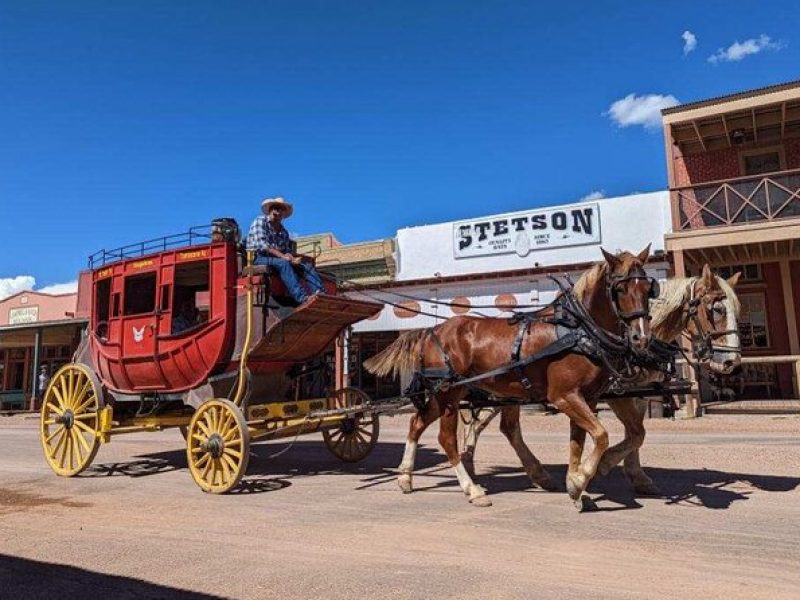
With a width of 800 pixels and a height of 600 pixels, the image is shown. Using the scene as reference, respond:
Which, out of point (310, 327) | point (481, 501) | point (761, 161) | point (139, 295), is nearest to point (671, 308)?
point (481, 501)

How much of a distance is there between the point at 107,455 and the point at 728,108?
1558 centimetres

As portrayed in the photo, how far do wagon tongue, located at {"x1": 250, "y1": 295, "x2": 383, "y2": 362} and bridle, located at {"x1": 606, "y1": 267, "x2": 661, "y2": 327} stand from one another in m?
2.95

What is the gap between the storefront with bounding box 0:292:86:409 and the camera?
25578 mm

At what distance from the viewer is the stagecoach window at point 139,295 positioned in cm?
841

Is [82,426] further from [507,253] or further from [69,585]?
[507,253]

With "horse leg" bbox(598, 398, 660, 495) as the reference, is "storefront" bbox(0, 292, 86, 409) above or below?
above

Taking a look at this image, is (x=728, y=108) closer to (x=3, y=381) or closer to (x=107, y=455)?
(x=107, y=455)

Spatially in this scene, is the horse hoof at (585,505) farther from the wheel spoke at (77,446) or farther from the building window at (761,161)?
the building window at (761,161)

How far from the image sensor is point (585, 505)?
17.7 ft

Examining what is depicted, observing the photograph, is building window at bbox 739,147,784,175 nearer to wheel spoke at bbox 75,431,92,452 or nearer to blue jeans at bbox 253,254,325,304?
blue jeans at bbox 253,254,325,304

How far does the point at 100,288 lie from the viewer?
28.7ft

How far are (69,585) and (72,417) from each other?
16.1 feet

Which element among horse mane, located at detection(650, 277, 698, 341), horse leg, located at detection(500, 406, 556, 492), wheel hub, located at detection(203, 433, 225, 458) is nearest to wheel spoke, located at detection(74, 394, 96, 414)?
wheel hub, located at detection(203, 433, 225, 458)

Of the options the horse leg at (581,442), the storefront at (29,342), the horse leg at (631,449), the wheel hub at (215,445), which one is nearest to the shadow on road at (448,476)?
the horse leg at (631,449)
